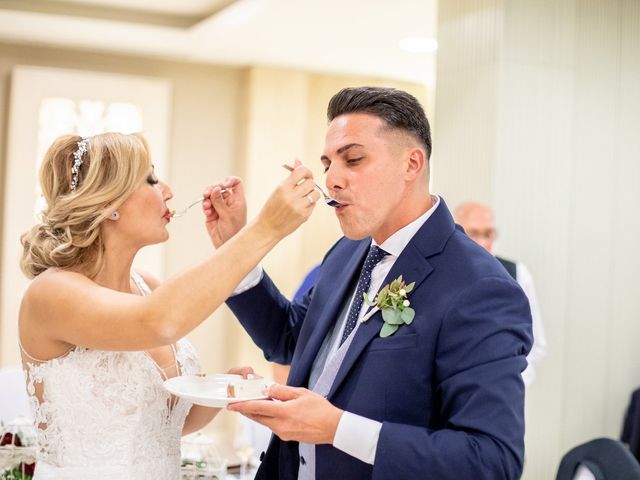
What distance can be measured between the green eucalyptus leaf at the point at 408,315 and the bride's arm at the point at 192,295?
12.7 inches

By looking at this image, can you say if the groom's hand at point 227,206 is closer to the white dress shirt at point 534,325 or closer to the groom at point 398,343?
the groom at point 398,343

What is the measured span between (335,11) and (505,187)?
1.89 metres

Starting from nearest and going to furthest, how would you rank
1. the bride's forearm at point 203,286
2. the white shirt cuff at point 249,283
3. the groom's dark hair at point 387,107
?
the bride's forearm at point 203,286 → the groom's dark hair at point 387,107 → the white shirt cuff at point 249,283

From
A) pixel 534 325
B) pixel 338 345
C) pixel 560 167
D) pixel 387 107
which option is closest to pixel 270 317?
pixel 338 345

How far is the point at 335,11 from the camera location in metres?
5.73

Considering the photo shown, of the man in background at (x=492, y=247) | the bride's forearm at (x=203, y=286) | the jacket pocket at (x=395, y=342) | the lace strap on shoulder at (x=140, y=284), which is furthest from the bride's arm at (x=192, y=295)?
the man in background at (x=492, y=247)

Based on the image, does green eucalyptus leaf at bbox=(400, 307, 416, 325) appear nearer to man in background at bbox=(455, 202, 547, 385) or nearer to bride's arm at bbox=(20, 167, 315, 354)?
bride's arm at bbox=(20, 167, 315, 354)

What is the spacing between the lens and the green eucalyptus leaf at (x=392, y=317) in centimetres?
192

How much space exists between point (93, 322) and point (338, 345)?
602mm

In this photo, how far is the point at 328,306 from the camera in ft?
7.28

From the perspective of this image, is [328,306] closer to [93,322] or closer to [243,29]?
[93,322]

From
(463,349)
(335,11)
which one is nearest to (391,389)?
(463,349)

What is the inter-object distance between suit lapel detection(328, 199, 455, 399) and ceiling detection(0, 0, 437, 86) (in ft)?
12.0

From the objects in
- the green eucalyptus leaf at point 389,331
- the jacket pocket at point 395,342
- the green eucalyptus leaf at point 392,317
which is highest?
the green eucalyptus leaf at point 392,317
